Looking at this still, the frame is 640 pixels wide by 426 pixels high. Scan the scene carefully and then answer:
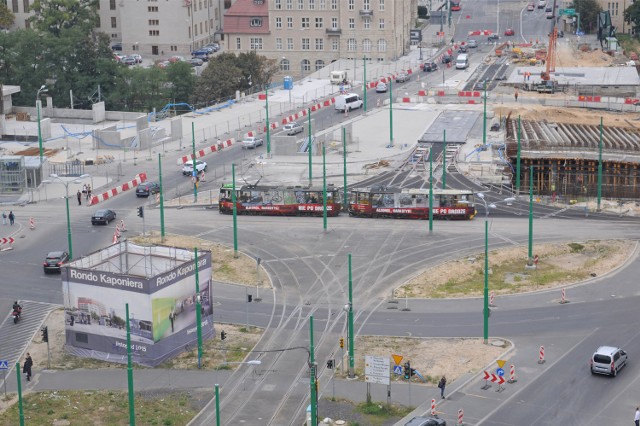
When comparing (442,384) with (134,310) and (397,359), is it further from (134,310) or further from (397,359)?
(134,310)

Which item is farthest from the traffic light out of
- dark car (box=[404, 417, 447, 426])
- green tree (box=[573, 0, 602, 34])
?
green tree (box=[573, 0, 602, 34])

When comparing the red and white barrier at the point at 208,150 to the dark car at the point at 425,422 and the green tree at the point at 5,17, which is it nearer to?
the dark car at the point at 425,422

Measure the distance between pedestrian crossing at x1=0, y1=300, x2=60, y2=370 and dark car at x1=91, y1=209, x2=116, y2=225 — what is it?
16.3 meters

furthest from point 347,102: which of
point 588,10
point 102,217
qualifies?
point 588,10

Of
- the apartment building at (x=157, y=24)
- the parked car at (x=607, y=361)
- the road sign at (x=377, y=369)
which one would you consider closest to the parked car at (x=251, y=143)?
the road sign at (x=377, y=369)

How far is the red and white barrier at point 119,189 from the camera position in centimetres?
9506

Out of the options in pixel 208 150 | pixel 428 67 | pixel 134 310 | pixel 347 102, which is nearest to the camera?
pixel 134 310

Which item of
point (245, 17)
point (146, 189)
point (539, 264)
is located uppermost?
point (245, 17)

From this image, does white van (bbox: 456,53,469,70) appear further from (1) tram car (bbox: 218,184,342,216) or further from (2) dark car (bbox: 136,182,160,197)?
(1) tram car (bbox: 218,184,342,216)

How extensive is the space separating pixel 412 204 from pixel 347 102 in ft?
138

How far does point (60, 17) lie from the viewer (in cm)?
16675

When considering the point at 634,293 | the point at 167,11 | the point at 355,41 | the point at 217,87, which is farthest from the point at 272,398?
the point at 167,11

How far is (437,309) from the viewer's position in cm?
7062

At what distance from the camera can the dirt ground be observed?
7419cm
